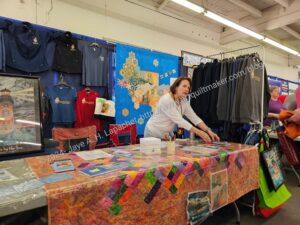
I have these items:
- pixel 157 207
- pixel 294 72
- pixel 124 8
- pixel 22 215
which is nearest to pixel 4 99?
pixel 22 215

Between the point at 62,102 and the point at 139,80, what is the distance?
1384 millimetres

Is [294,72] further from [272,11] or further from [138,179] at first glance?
[138,179]

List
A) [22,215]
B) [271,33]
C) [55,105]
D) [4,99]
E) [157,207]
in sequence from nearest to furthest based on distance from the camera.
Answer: [22,215]
[157,207]
[4,99]
[55,105]
[271,33]

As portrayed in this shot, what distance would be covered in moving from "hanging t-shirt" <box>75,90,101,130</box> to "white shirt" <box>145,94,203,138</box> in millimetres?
1204

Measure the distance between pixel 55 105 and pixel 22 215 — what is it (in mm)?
2049

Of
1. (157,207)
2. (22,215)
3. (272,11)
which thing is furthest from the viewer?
(272,11)

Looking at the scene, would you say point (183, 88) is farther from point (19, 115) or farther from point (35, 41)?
point (35, 41)

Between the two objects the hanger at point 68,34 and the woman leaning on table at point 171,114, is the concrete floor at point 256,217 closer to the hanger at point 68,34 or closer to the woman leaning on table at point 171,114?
the woman leaning on table at point 171,114

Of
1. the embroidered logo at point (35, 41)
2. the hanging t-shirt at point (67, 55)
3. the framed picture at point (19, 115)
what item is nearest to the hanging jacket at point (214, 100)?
the hanging t-shirt at point (67, 55)

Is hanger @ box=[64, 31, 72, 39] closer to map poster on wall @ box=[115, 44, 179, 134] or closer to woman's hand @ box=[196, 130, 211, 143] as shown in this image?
map poster on wall @ box=[115, 44, 179, 134]

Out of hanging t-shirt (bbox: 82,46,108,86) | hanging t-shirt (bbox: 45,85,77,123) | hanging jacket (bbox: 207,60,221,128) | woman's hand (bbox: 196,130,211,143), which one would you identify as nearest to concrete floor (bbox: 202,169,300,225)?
woman's hand (bbox: 196,130,211,143)

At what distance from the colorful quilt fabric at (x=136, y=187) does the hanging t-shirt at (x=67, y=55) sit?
1.82 m

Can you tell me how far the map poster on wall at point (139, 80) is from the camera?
3.60 meters

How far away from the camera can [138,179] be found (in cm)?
116
